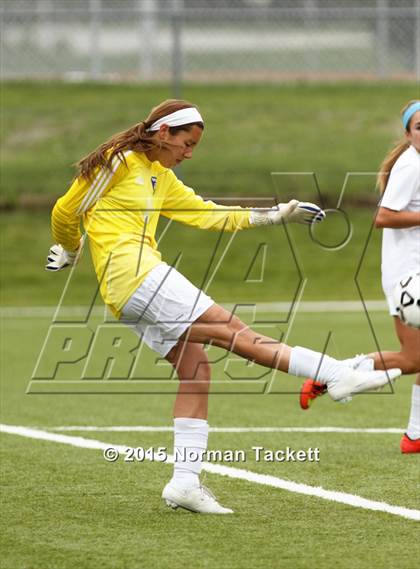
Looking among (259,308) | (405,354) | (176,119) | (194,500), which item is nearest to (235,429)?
(405,354)

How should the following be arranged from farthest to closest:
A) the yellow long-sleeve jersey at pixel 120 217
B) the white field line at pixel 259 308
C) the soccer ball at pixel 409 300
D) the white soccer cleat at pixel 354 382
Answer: the white field line at pixel 259 308 < the soccer ball at pixel 409 300 < the yellow long-sleeve jersey at pixel 120 217 < the white soccer cleat at pixel 354 382

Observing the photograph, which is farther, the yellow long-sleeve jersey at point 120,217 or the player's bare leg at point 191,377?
Result: the player's bare leg at point 191,377

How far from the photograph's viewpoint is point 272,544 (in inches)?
220

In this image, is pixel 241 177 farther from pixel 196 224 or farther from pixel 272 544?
pixel 272 544

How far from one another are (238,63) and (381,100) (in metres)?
2.49

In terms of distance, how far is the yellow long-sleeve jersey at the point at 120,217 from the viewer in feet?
20.2

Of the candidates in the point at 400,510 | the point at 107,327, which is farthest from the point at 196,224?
the point at 107,327

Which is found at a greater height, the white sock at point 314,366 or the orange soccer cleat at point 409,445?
the white sock at point 314,366

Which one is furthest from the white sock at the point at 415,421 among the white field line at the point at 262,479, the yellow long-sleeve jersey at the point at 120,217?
the yellow long-sleeve jersey at the point at 120,217

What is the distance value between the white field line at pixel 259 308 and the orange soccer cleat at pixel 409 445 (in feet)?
26.2

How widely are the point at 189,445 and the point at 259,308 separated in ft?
32.2

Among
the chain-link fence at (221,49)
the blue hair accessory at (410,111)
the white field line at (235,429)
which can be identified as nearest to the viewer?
the blue hair accessory at (410,111)

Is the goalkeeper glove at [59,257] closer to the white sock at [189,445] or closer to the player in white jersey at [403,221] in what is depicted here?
the white sock at [189,445]

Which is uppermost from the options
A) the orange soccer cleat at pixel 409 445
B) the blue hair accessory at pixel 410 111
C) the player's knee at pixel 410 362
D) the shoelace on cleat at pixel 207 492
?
the blue hair accessory at pixel 410 111
